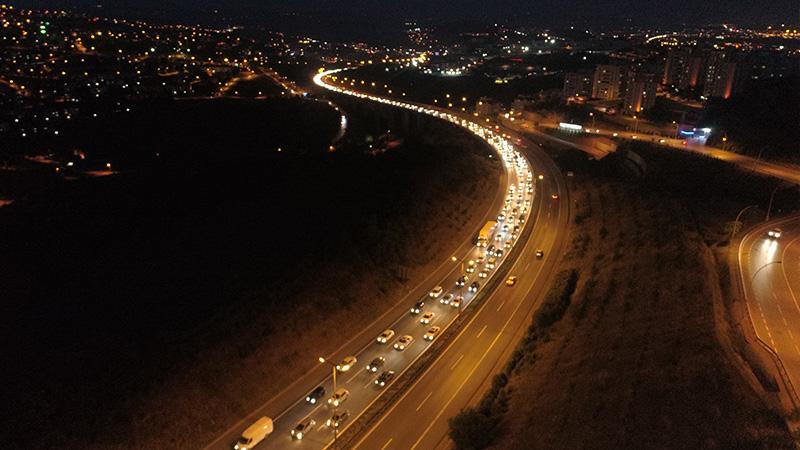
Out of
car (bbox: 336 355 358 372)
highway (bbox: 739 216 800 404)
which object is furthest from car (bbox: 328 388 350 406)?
highway (bbox: 739 216 800 404)

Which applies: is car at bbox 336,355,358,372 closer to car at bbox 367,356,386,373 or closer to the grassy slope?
car at bbox 367,356,386,373

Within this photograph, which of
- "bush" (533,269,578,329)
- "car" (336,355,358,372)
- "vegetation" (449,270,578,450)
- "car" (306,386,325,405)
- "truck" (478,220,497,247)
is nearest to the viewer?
"vegetation" (449,270,578,450)

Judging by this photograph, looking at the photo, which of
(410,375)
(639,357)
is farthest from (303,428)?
(639,357)

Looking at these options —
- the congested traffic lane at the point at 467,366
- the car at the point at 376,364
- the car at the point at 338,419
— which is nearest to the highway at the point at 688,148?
the congested traffic lane at the point at 467,366

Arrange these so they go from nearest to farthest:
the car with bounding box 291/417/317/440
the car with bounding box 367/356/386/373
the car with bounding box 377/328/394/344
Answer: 1. the car with bounding box 291/417/317/440
2. the car with bounding box 367/356/386/373
3. the car with bounding box 377/328/394/344

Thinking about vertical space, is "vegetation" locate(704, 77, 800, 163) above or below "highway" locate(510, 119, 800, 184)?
above

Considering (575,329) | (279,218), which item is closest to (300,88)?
(279,218)

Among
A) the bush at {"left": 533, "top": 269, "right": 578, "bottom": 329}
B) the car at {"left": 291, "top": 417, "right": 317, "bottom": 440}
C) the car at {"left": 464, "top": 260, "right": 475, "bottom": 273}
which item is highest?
the bush at {"left": 533, "top": 269, "right": 578, "bottom": 329}
